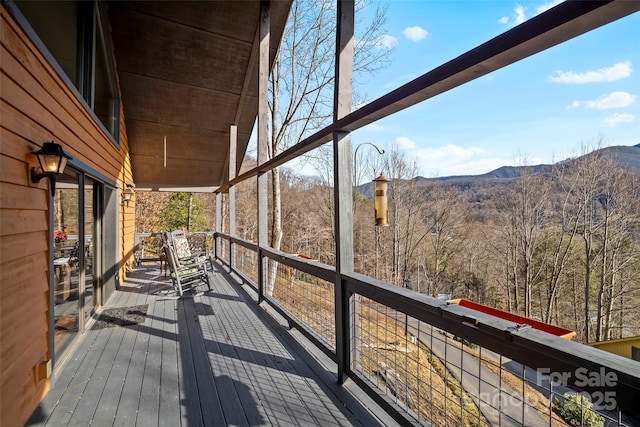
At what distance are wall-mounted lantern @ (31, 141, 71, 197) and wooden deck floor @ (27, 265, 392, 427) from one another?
158 cm

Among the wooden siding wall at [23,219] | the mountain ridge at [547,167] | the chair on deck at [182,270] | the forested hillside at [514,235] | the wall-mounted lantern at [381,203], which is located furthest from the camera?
the forested hillside at [514,235]

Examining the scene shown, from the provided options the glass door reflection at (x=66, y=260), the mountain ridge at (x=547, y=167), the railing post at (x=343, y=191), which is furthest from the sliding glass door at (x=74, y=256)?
the mountain ridge at (x=547, y=167)

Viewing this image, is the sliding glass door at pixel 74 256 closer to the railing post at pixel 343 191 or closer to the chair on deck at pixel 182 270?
the chair on deck at pixel 182 270

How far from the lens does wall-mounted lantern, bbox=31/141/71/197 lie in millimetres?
2152

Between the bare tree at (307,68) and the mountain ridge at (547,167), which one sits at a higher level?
the bare tree at (307,68)

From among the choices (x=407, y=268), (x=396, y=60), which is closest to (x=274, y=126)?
(x=396, y=60)

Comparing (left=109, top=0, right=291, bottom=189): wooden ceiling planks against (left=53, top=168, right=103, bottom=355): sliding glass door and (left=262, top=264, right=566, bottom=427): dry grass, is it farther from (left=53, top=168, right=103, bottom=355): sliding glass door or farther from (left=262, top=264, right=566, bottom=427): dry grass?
(left=262, top=264, right=566, bottom=427): dry grass

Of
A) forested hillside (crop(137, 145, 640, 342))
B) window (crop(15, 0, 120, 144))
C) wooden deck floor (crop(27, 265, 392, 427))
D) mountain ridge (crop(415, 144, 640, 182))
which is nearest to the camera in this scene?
wooden deck floor (crop(27, 265, 392, 427))

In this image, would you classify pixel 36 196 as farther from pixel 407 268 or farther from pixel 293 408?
pixel 407 268

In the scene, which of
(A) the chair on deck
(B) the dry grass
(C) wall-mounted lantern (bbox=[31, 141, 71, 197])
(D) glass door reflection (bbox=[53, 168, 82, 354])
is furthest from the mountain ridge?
(D) glass door reflection (bbox=[53, 168, 82, 354])

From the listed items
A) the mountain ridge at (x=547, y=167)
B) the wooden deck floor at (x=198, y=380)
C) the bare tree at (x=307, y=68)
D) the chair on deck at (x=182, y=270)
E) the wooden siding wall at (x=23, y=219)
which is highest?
the bare tree at (x=307, y=68)

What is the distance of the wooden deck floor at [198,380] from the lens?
6.65 feet

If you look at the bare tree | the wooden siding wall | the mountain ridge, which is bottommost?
the wooden siding wall

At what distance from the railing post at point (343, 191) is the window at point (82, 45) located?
2061mm
